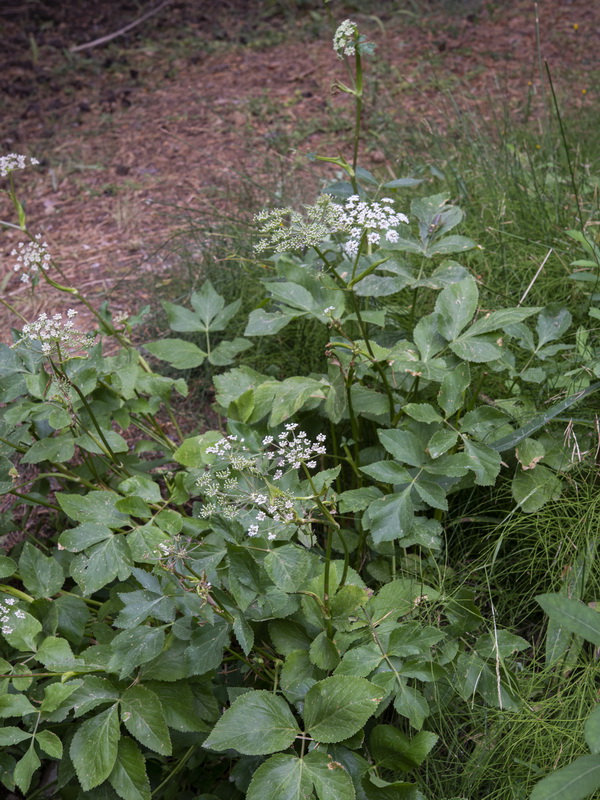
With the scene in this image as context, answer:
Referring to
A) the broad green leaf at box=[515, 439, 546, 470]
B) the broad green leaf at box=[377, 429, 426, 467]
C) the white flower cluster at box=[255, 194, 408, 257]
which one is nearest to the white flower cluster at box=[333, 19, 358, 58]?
the white flower cluster at box=[255, 194, 408, 257]

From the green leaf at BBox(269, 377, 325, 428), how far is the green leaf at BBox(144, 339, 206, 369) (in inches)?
15.3

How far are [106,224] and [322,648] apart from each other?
2713 mm

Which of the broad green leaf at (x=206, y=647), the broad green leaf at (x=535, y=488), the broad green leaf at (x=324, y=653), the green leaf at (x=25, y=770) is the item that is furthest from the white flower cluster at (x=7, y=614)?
the broad green leaf at (x=535, y=488)

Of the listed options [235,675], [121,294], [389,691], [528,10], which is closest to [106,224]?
[121,294]

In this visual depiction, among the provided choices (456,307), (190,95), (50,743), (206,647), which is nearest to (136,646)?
(206,647)

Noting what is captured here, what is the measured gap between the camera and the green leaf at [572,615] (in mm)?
1027

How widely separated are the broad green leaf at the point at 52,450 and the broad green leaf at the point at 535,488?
Result: 3.52 ft

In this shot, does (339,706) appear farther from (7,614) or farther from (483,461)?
(7,614)

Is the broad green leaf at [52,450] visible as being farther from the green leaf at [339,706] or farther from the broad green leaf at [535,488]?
the broad green leaf at [535,488]

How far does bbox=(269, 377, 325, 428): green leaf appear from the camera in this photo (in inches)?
67.0

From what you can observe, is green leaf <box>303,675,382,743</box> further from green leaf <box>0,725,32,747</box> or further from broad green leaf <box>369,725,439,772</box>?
green leaf <box>0,725,32,747</box>

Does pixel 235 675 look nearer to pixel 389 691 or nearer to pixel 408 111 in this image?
pixel 389 691

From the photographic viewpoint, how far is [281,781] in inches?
48.7

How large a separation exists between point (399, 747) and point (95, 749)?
1.89 ft
